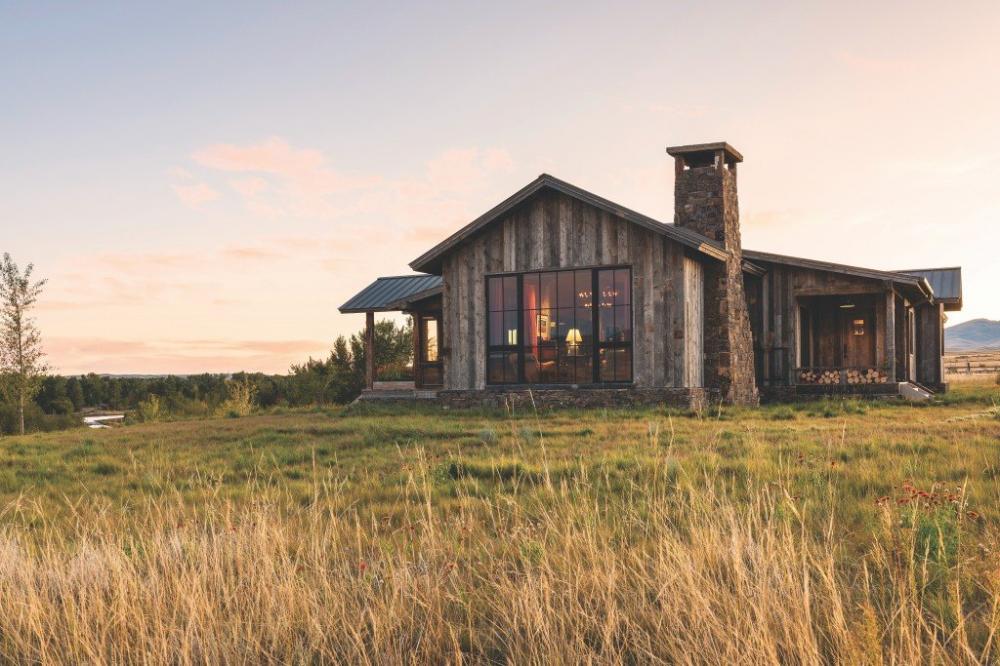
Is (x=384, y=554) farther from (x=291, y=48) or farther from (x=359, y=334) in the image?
(x=359, y=334)

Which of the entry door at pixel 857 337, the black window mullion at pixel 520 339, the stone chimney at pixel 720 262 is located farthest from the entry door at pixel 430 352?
the entry door at pixel 857 337

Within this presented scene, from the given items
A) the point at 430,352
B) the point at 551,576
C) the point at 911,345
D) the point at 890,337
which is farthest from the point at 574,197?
the point at 911,345

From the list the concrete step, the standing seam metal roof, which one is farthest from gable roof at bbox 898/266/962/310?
the concrete step

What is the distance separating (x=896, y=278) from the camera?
2294cm

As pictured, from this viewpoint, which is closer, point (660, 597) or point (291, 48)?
point (660, 597)

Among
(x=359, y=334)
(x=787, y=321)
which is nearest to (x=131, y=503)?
(x=787, y=321)

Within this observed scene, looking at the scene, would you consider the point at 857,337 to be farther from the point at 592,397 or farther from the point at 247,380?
the point at 247,380

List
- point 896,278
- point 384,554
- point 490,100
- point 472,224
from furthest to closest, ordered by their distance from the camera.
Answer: point 896,278 → point 472,224 → point 490,100 → point 384,554

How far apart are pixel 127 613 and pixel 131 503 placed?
4370mm

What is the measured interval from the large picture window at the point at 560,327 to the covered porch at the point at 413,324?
4.70m

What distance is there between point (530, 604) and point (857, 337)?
A: 2641 centimetres

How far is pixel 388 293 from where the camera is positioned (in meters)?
28.5

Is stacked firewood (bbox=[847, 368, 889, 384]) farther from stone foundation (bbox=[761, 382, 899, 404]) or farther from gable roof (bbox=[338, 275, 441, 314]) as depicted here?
gable roof (bbox=[338, 275, 441, 314])

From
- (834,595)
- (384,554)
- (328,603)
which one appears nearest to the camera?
(834,595)
